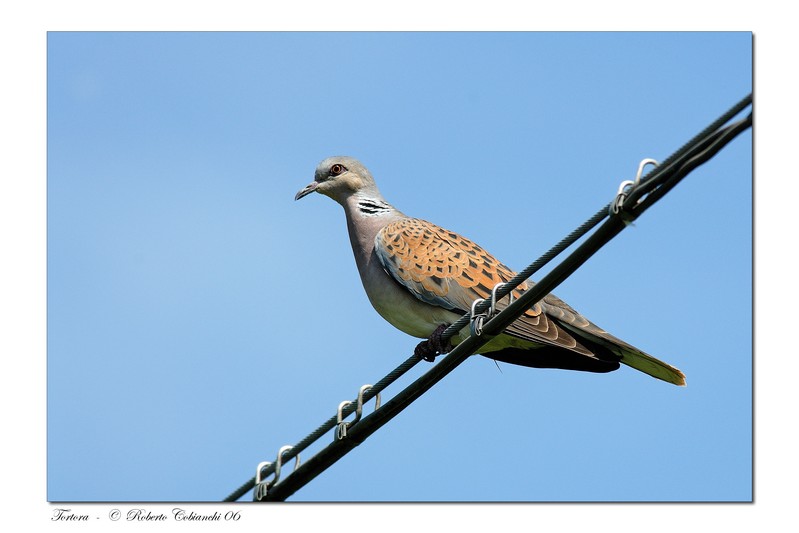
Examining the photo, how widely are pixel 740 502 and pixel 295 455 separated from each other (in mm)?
1827

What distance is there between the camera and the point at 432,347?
17.9 ft

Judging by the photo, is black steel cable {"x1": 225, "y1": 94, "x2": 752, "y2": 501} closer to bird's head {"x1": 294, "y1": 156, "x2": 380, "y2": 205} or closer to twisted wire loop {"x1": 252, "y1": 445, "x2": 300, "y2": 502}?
twisted wire loop {"x1": 252, "y1": 445, "x2": 300, "y2": 502}

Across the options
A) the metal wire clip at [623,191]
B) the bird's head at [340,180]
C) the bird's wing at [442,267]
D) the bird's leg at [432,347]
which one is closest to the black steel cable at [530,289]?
the metal wire clip at [623,191]

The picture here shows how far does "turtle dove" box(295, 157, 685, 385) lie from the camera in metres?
5.30

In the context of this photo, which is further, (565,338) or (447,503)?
(565,338)

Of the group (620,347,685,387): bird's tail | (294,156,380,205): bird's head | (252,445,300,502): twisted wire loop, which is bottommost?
(252,445,300,502): twisted wire loop

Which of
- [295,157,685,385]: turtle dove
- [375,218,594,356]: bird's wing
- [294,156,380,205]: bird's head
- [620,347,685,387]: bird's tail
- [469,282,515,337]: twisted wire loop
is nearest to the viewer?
[469,282,515,337]: twisted wire loop

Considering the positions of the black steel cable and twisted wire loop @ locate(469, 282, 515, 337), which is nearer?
the black steel cable

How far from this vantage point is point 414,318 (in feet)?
19.1

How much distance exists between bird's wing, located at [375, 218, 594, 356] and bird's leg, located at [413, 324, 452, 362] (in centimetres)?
25

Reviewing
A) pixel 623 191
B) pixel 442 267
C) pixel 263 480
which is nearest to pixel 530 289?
pixel 623 191

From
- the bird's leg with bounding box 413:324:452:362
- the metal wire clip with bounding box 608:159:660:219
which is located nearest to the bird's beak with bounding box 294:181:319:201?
the bird's leg with bounding box 413:324:452:362
